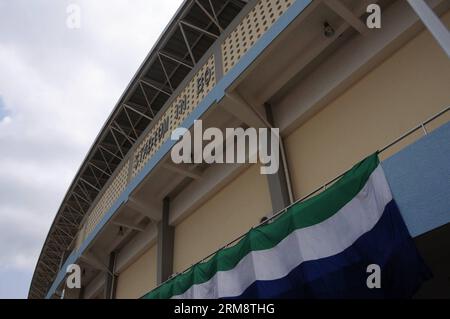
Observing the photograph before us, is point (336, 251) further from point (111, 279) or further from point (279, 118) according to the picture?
point (111, 279)

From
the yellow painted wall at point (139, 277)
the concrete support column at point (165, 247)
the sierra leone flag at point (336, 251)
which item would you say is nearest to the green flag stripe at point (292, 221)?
the sierra leone flag at point (336, 251)

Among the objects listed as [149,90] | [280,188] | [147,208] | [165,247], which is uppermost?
[149,90]

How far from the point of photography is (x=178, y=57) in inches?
457

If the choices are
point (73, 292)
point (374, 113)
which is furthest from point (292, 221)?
point (73, 292)

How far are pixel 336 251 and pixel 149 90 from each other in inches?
372

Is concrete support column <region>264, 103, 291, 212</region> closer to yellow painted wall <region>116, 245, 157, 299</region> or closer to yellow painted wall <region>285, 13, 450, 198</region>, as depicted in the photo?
yellow painted wall <region>285, 13, 450, 198</region>

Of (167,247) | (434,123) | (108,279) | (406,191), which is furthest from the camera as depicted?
(108,279)

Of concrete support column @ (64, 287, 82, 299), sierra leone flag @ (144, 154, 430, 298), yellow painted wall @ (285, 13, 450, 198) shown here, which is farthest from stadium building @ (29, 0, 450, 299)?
concrete support column @ (64, 287, 82, 299)

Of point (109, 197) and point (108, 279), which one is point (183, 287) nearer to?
point (109, 197)

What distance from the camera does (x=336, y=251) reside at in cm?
477
